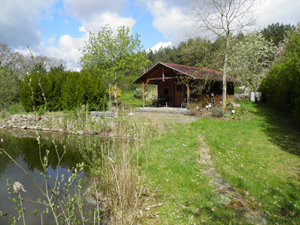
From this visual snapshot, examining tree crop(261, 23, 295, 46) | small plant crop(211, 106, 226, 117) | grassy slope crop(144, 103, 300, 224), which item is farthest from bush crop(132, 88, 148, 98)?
tree crop(261, 23, 295, 46)

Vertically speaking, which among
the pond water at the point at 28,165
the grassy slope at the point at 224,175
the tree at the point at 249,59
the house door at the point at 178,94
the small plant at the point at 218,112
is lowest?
the pond water at the point at 28,165

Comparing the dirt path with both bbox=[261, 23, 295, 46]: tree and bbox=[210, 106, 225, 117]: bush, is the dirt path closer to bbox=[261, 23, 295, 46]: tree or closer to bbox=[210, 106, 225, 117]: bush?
bbox=[210, 106, 225, 117]: bush

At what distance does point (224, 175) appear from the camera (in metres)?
5.05

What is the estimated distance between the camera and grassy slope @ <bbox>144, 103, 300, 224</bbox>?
11.1 feet

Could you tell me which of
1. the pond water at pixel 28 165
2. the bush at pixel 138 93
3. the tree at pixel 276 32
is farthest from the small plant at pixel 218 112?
the tree at pixel 276 32

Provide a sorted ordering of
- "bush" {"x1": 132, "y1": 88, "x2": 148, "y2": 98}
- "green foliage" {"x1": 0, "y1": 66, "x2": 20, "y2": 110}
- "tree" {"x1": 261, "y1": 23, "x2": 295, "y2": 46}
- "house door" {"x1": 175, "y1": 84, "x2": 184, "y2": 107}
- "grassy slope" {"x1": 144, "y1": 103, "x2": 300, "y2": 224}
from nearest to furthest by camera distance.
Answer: "grassy slope" {"x1": 144, "y1": 103, "x2": 300, "y2": 224}
"green foliage" {"x1": 0, "y1": 66, "x2": 20, "y2": 110}
"house door" {"x1": 175, "y1": 84, "x2": 184, "y2": 107}
"bush" {"x1": 132, "y1": 88, "x2": 148, "y2": 98}
"tree" {"x1": 261, "y1": 23, "x2": 295, "y2": 46}

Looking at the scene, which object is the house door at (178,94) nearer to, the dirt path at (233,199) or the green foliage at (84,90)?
the green foliage at (84,90)

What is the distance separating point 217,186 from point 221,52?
37.7 ft

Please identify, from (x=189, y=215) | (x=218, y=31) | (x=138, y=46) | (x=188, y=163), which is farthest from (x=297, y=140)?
(x=138, y=46)

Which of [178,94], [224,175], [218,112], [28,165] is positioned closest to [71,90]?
[28,165]

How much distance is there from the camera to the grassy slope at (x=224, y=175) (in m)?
3.38

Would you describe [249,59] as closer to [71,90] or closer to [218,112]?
[218,112]

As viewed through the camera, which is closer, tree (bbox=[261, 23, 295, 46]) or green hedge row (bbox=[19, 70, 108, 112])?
green hedge row (bbox=[19, 70, 108, 112])

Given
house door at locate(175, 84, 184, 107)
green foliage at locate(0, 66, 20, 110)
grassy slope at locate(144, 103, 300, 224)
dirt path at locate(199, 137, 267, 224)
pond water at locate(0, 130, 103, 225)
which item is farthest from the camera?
house door at locate(175, 84, 184, 107)
